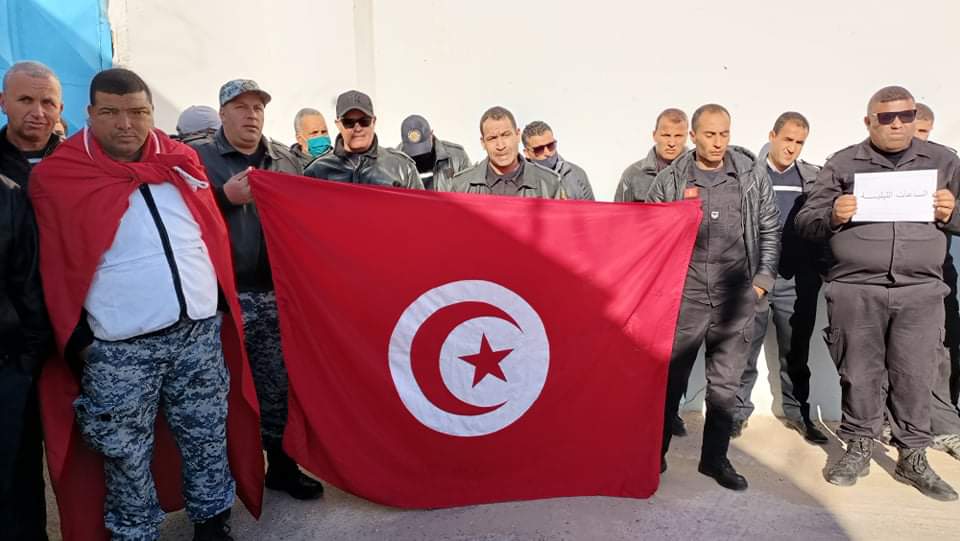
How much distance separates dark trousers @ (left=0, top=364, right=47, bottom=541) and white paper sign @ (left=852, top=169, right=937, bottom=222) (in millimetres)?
3699

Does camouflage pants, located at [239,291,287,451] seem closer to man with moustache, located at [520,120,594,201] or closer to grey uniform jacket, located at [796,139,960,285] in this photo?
man with moustache, located at [520,120,594,201]

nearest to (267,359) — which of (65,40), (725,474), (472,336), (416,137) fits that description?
(472,336)

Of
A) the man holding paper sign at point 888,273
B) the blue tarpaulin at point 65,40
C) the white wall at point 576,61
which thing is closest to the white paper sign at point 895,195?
the man holding paper sign at point 888,273

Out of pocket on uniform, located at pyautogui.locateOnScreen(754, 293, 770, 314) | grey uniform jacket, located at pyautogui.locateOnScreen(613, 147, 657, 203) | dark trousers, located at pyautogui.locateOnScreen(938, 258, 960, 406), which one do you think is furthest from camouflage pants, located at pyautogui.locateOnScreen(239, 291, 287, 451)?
dark trousers, located at pyautogui.locateOnScreen(938, 258, 960, 406)

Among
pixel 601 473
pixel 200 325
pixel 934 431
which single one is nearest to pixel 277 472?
pixel 200 325

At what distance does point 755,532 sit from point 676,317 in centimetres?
102

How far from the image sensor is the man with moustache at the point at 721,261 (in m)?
3.42

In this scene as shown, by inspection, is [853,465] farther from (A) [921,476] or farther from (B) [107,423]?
(B) [107,423]

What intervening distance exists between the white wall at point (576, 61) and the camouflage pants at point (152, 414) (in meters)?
3.38

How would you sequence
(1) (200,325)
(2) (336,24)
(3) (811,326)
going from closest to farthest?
(1) (200,325) → (3) (811,326) → (2) (336,24)

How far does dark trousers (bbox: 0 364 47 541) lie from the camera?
2.41 meters

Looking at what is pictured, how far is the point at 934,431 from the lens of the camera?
4.06 meters

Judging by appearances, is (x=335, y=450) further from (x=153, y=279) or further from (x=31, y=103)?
(x=31, y=103)

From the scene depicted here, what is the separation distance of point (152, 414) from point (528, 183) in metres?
2.10
